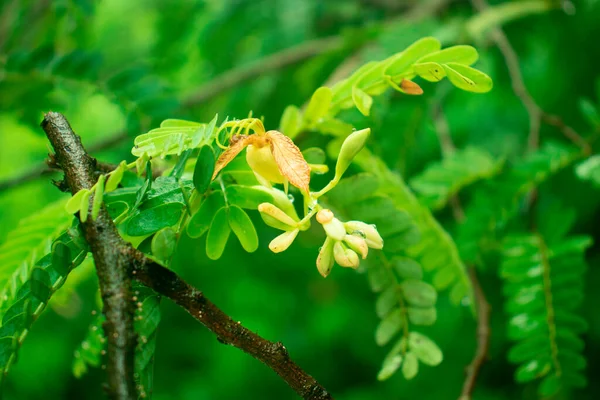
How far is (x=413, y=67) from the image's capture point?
0.62 meters

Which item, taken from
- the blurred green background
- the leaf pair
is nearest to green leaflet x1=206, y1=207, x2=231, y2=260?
the leaf pair

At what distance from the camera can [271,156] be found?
1.63 feet

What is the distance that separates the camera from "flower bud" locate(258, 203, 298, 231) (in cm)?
48

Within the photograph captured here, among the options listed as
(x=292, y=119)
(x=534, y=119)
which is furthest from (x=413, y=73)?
(x=534, y=119)

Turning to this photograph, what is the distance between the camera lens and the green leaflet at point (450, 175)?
1.07 metres

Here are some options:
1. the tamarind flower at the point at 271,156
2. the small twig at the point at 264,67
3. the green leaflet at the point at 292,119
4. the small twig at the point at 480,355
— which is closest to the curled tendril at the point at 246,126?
the tamarind flower at the point at 271,156

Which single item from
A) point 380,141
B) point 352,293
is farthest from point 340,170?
point 352,293

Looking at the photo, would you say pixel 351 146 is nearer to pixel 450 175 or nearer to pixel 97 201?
pixel 97 201

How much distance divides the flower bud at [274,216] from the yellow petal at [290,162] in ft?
0.09

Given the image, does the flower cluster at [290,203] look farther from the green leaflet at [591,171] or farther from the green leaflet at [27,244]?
the green leaflet at [591,171]

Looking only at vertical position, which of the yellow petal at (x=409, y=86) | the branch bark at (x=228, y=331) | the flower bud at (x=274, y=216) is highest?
the yellow petal at (x=409, y=86)

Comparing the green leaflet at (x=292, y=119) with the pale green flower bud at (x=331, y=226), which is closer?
the pale green flower bud at (x=331, y=226)

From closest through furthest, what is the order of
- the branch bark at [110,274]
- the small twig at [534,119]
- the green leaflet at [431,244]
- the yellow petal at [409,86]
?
the branch bark at [110,274], the yellow petal at [409,86], the green leaflet at [431,244], the small twig at [534,119]

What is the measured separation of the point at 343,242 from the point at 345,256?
0.10 ft
